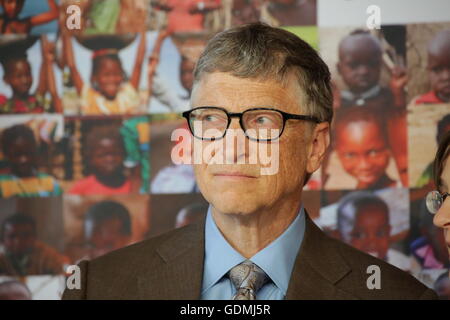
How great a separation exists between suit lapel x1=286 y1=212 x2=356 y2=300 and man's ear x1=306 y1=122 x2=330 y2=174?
119 mm

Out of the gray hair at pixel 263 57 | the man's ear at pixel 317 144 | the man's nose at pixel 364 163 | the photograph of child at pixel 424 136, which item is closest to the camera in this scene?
the gray hair at pixel 263 57

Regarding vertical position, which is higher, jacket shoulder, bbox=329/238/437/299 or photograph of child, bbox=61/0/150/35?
photograph of child, bbox=61/0/150/35

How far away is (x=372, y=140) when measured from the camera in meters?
2.31

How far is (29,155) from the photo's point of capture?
2291 millimetres

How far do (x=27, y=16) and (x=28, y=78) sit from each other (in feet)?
0.70

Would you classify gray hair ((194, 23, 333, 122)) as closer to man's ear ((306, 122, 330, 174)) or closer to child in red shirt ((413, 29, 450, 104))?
man's ear ((306, 122, 330, 174))

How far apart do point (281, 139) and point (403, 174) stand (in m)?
0.97

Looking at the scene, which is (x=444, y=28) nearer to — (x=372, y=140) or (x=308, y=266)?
(x=372, y=140)

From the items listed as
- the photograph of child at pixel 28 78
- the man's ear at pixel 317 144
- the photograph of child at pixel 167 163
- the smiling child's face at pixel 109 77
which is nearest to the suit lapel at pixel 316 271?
the man's ear at pixel 317 144

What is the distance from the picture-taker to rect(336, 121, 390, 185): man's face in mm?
2289

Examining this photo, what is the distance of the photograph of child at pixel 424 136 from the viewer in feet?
7.25

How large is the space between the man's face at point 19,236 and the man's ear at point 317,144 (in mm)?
1144

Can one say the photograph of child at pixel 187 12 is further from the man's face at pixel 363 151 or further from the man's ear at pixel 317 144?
the man's ear at pixel 317 144

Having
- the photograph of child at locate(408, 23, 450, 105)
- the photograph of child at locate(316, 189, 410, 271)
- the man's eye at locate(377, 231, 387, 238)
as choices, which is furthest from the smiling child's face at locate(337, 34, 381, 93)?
the man's eye at locate(377, 231, 387, 238)
